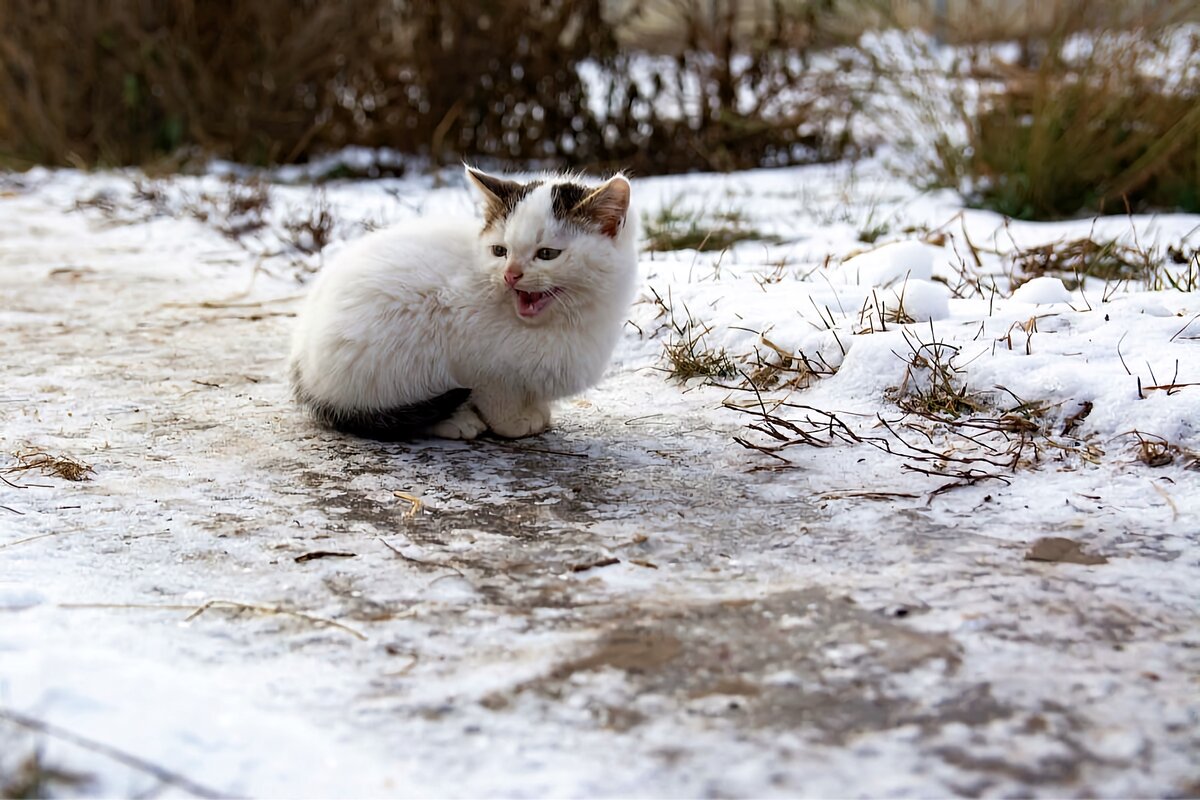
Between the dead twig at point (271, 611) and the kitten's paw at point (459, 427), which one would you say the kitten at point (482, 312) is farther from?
the dead twig at point (271, 611)

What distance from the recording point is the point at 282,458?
2.93m

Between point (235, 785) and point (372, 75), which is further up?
point (372, 75)

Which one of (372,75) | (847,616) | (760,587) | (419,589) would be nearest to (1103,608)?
(847,616)

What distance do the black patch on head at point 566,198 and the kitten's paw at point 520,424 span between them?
1.95ft

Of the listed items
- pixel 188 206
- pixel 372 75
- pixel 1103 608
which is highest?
pixel 372 75

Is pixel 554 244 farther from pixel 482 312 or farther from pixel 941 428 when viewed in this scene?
pixel 941 428

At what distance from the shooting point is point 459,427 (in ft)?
10.3

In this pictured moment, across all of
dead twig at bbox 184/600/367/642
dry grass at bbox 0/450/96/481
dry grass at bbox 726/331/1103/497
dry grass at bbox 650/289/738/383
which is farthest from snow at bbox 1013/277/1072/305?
dry grass at bbox 0/450/96/481

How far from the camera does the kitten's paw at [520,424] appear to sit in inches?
124

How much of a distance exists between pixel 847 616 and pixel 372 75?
24.1ft

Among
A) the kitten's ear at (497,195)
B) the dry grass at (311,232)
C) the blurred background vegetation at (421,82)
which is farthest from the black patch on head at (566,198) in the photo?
the blurred background vegetation at (421,82)

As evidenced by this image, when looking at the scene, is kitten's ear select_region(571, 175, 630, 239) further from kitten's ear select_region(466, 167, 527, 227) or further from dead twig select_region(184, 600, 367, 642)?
dead twig select_region(184, 600, 367, 642)

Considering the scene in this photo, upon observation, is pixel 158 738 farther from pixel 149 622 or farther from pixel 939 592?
pixel 939 592

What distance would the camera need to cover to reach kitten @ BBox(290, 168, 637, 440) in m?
2.92
